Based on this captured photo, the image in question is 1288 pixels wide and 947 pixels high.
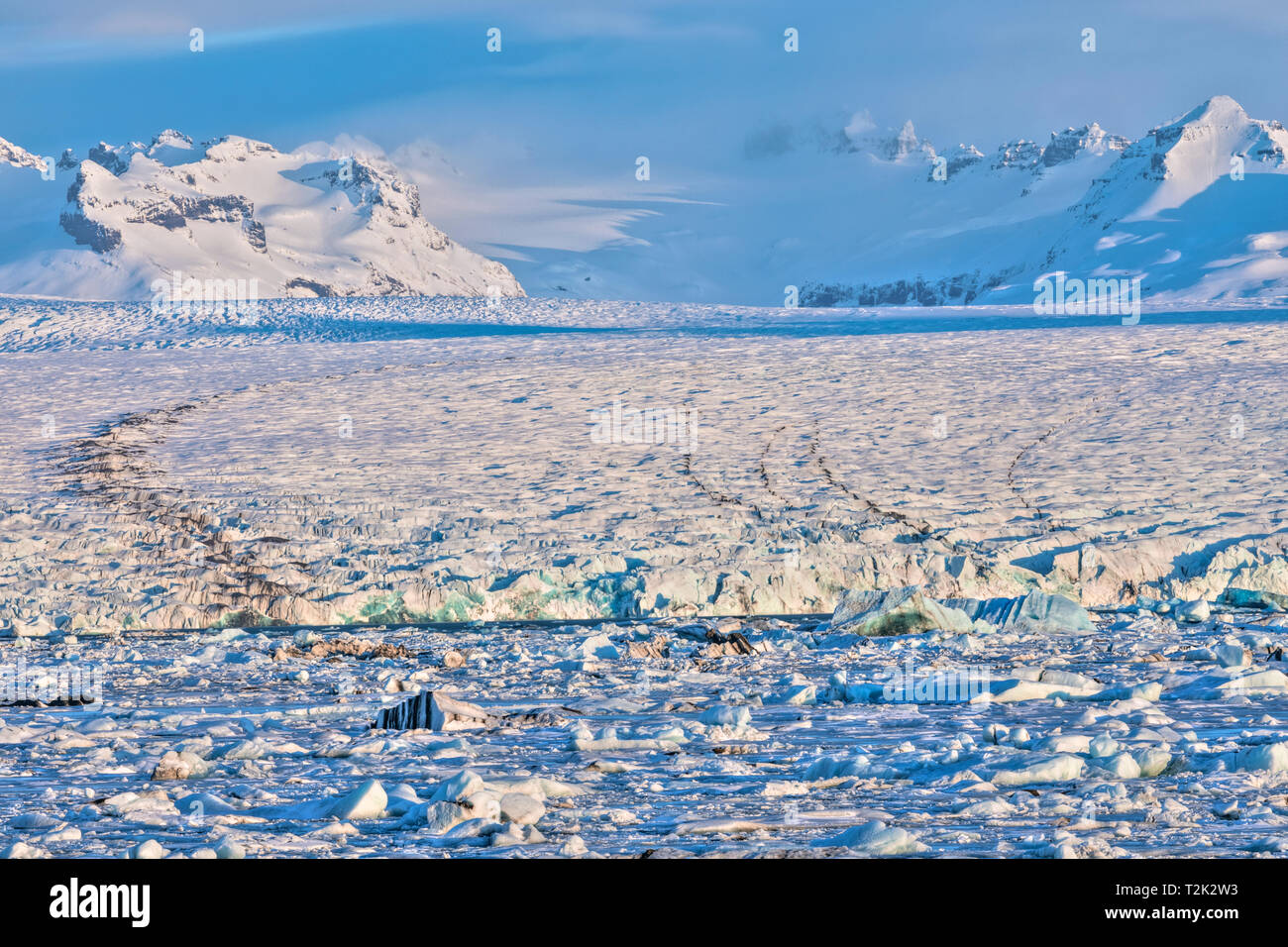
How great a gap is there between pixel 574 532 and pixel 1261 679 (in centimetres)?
706

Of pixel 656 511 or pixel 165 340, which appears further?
pixel 165 340

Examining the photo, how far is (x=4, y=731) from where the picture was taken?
6301 millimetres

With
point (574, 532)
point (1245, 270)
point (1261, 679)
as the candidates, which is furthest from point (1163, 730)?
point (1245, 270)

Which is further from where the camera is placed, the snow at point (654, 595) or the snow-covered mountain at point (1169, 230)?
the snow-covered mountain at point (1169, 230)

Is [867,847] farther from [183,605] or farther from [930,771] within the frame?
[183,605]

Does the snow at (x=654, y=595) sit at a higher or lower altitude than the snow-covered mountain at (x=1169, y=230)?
lower

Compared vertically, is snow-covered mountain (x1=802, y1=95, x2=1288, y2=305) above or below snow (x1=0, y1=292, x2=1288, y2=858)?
above

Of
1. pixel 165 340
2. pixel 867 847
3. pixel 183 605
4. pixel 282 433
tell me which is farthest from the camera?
pixel 165 340

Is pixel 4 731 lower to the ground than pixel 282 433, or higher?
lower

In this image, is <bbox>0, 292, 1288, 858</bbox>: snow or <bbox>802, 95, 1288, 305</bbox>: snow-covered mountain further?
<bbox>802, 95, 1288, 305</bbox>: snow-covered mountain

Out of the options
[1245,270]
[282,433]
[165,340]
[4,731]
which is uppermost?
[1245,270]

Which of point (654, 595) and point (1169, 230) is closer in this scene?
point (654, 595)

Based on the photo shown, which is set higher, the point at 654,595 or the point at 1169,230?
the point at 1169,230
